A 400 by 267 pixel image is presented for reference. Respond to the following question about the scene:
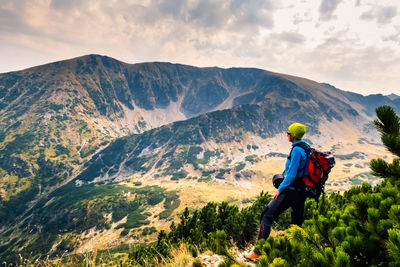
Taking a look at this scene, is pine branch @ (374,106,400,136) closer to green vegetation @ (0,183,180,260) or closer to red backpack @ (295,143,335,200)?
red backpack @ (295,143,335,200)

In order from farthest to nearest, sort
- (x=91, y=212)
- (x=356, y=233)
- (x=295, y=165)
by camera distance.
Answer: (x=91, y=212) → (x=295, y=165) → (x=356, y=233)

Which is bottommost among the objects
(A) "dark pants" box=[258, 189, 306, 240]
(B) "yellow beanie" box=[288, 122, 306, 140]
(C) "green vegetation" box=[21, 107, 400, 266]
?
(A) "dark pants" box=[258, 189, 306, 240]

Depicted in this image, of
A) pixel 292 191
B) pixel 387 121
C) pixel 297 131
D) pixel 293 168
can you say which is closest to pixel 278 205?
pixel 292 191

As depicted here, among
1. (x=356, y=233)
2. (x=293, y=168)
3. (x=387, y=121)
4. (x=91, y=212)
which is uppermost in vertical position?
(x=387, y=121)

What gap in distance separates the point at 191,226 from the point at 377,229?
9190 millimetres

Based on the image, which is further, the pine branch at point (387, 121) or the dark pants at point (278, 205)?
the dark pants at point (278, 205)

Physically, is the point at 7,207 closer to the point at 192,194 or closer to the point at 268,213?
the point at 192,194

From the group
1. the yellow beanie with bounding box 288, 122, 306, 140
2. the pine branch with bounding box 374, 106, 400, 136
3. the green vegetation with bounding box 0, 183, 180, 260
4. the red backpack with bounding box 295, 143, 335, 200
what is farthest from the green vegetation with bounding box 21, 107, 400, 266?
the green vegetation with bounding box 0, 183, 180, 260

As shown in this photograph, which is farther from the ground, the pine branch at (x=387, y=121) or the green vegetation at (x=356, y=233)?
the pine branch at (x=387, y=121)

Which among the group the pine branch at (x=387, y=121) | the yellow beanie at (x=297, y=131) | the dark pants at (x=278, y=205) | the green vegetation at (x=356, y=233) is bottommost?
the dark pants at (x=278, y=205)

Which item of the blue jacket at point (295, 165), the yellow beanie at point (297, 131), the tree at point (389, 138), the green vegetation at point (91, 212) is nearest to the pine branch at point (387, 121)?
the tree at point (389, 138)

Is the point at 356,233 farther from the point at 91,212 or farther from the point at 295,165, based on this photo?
the point at 91,212

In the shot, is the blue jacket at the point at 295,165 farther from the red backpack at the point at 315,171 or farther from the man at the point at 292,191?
the red backpack at the point at 315,171

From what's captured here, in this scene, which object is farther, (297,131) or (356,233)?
(297,131)
